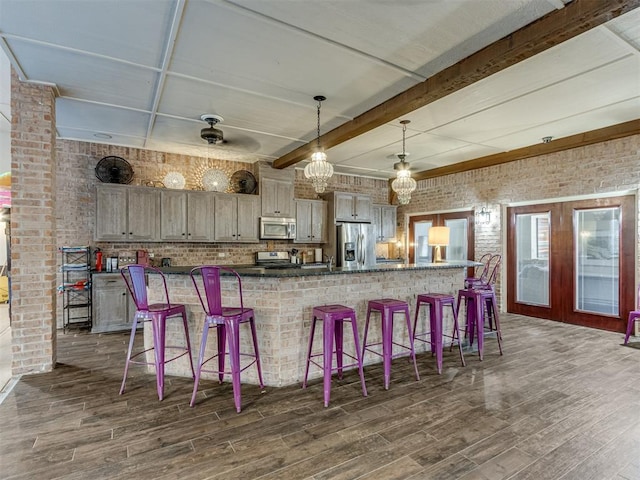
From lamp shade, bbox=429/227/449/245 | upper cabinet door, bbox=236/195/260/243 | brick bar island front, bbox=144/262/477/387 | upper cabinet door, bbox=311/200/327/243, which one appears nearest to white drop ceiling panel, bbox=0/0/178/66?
brick bar island front, bbox=144/262/477/387

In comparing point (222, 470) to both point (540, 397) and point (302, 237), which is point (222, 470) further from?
point (302, 237)

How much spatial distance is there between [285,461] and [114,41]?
3405 mm

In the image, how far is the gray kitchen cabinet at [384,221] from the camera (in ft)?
25.9

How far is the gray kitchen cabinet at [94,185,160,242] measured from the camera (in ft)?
16.7

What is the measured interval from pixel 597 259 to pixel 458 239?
2.45m

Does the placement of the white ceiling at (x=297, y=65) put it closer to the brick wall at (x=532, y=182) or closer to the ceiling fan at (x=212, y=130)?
the ceiling fan at (x=212, y=130)

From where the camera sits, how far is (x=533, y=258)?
5938 millimetres

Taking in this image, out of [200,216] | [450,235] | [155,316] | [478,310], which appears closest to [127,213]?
[200,216]

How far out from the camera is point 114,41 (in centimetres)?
270

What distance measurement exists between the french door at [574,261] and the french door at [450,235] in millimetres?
822

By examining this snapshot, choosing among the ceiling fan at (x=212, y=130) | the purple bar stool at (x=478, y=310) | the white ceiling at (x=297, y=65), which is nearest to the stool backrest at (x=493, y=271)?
the purple bar stool at (x=478, y=310)

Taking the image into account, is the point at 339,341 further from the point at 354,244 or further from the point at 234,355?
the point at 354,244

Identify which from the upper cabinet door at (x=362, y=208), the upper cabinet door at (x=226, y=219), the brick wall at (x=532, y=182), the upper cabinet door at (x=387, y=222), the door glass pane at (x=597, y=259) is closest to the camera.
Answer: the brick wall at (x=532, y=182)

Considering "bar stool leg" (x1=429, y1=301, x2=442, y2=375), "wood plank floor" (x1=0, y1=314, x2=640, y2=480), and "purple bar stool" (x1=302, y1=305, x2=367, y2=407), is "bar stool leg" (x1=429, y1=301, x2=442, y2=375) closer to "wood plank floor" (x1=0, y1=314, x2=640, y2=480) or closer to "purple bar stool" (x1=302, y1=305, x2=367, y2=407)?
"wood plank floor" (x1=0, y1=314, x2=640, y2=480)
